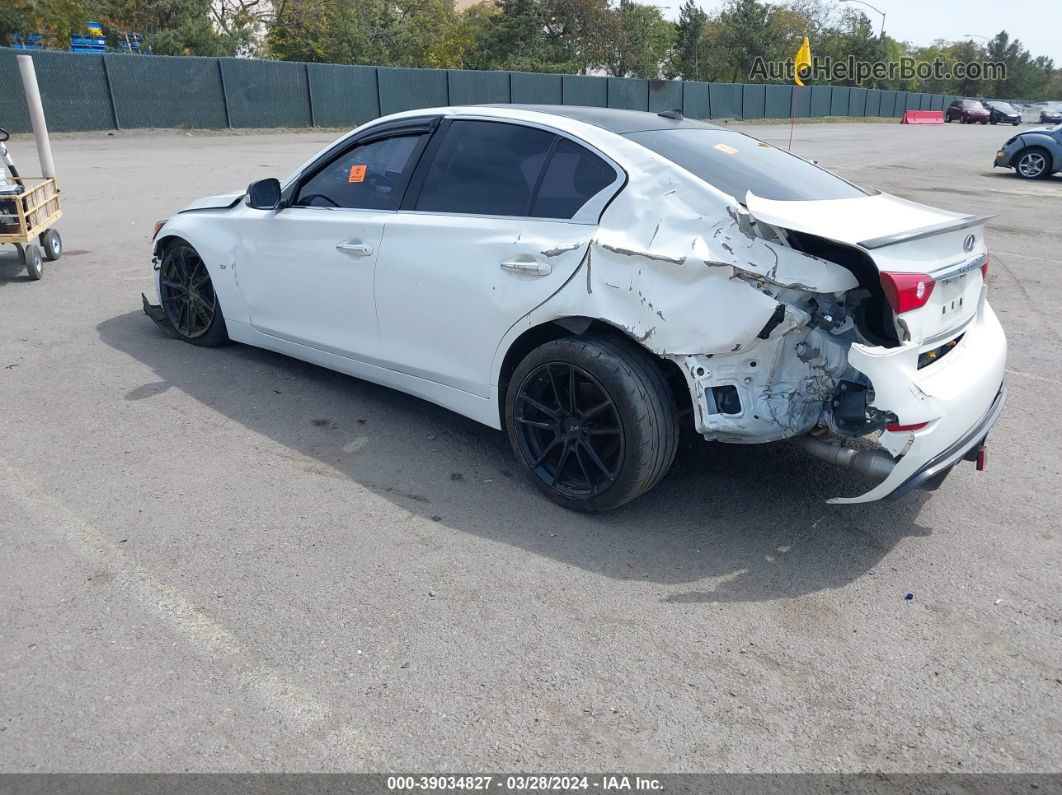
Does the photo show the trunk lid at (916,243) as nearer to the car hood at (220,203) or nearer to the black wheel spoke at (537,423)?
the black wheel spoke at (537,423)

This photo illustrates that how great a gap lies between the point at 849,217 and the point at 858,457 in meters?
0.99

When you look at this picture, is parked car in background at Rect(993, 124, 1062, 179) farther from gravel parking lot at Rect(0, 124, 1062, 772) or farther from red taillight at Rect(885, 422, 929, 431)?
red taillight at Rect(885, 422, 929, 431)

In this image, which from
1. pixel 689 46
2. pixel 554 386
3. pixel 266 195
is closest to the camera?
pixel 554 386

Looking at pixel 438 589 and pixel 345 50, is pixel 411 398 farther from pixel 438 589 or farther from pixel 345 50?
pixel 345 50

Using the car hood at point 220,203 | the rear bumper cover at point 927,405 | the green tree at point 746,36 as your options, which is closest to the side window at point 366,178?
the car hood at point 220,203

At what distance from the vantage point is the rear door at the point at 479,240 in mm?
3766

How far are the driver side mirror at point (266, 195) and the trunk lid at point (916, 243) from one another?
9.54ft

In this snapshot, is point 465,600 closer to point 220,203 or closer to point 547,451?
point 547,451

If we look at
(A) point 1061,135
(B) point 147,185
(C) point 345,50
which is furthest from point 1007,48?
(B) point 147,185

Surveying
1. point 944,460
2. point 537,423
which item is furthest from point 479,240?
point 944,460

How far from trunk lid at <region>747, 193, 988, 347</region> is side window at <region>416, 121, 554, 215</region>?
1.10 meters

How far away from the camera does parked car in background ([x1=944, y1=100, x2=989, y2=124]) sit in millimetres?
54219

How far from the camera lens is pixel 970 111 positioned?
178 feet

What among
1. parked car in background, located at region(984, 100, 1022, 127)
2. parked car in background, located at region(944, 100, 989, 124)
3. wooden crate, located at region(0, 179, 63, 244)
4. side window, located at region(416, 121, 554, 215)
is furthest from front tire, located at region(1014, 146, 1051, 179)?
parked car in background, located at region(984, 100, 1022, 127)
